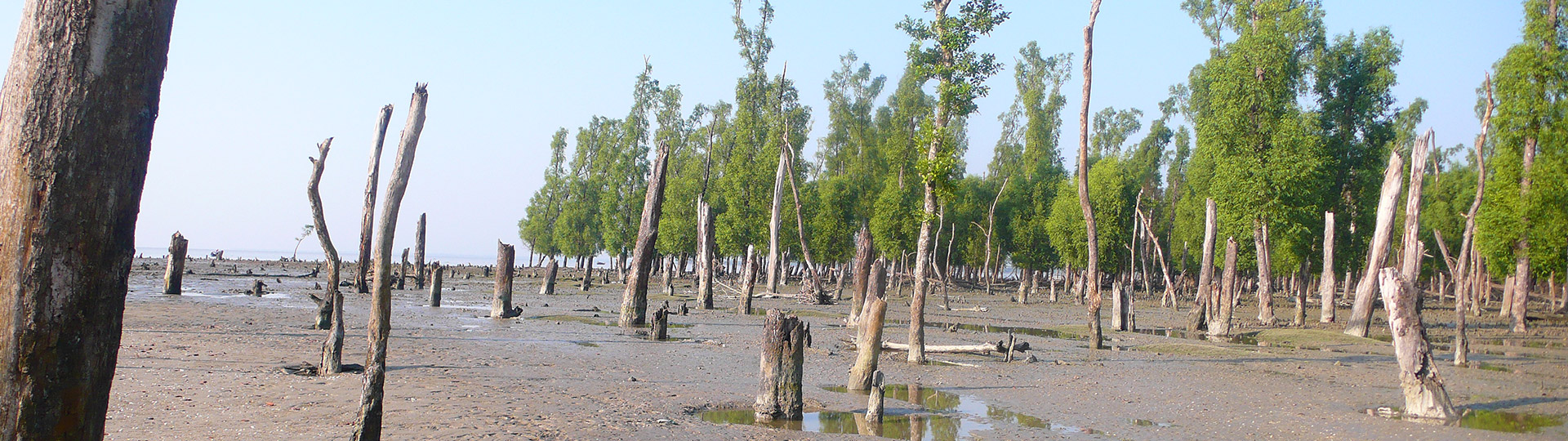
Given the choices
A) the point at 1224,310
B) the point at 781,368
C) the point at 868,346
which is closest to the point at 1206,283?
the point at 1224,310

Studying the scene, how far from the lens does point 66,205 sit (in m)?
3.38

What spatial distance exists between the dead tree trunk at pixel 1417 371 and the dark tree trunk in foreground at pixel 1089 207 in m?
7.00

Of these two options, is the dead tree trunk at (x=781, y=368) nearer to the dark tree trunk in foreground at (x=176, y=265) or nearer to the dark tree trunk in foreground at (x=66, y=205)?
the dark tree trunk in foreground at (x=66, y=205)

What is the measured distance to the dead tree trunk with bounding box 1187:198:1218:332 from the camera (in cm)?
2569

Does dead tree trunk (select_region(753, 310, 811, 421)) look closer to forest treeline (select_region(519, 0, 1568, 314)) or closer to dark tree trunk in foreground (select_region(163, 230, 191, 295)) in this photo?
forest treeline (select_region(519, 0, 1568, 314))

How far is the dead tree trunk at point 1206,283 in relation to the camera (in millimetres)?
25689

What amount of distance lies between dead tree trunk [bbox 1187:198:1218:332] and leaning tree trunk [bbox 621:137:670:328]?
582 inches

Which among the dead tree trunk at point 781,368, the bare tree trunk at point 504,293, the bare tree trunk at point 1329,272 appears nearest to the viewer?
the dead tree trunk at point 781,368

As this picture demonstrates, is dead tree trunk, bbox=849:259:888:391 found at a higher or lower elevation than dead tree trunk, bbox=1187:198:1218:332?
lower

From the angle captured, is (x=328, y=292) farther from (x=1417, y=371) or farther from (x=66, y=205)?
(x=1417, y=371)

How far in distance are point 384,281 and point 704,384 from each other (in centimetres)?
545

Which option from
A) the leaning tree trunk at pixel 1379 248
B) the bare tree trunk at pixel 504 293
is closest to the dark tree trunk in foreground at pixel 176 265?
the bare tree trunk at pixel 504 293

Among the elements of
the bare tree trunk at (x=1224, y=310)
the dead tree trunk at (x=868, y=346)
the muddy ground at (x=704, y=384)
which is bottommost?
the muddy ground at (x=704, y=384)

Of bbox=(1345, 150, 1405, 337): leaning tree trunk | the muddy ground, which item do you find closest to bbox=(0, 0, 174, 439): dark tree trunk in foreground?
the muddy ground
